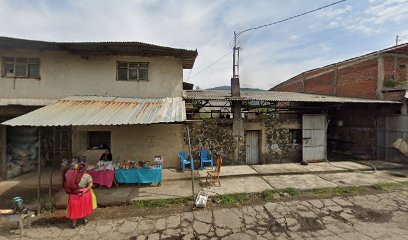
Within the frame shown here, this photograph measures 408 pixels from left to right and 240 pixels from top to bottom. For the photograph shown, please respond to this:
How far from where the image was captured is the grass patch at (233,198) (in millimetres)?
6754

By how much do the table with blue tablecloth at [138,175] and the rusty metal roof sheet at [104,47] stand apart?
5.56 meters

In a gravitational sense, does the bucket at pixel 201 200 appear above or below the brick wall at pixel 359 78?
below

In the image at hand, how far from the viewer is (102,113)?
24.3 feet

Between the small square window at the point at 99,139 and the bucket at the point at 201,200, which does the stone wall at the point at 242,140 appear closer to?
the small square window at the point at 99,139

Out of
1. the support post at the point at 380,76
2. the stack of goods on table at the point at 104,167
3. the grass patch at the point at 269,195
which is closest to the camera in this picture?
the grass patch at the point at 269,195

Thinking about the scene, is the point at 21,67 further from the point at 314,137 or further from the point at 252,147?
the point at 314,137

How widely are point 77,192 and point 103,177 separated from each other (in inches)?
102

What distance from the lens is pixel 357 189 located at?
7832mm

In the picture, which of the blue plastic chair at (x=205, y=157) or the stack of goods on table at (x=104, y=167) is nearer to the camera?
the stack of goods on table at (x=104, y=167)

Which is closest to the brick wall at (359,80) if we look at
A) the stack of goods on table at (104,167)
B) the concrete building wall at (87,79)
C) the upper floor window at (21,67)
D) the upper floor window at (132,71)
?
the concrete building wall at (87,79)

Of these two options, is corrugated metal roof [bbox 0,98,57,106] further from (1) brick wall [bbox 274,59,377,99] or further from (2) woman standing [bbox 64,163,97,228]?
(1) brick wall [bbox 274,59,377,99]

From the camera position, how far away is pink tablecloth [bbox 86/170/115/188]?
767 centimetres

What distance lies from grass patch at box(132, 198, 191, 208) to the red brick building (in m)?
13.8

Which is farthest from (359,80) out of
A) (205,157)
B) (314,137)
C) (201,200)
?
(201,200)
